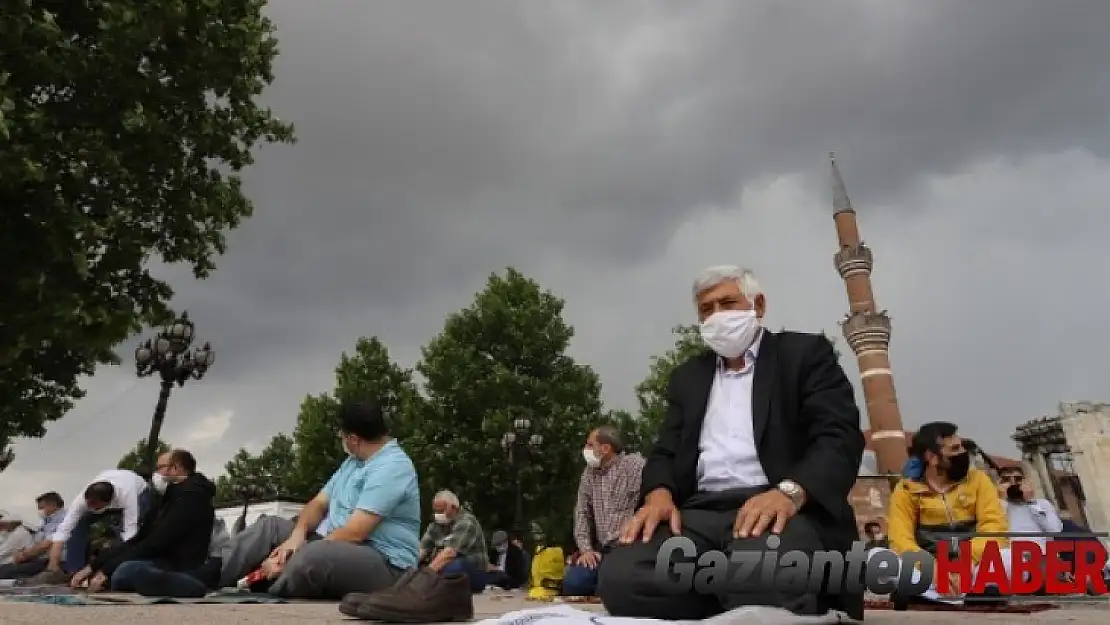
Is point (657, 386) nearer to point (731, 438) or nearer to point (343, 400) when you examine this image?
point (343, 400)

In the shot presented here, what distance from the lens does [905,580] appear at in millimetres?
2494

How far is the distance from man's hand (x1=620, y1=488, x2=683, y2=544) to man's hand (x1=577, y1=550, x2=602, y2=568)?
368cm

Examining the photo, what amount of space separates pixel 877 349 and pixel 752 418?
4049 cm

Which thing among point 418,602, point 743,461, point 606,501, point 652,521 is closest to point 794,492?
point 743,461

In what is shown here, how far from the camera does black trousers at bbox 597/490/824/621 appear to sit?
2293 millimetres

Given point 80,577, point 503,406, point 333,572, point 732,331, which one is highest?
point 503,406

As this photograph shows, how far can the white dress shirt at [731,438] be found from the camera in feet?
9.09

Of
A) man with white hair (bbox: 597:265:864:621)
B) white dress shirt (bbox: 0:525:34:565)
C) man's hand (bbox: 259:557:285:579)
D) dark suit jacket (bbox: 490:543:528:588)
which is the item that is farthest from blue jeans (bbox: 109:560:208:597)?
dark suit jacket (bbox: 490:543:528:588)

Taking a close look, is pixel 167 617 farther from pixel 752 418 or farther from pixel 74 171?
pixel 74 171

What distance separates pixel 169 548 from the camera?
5438 mm

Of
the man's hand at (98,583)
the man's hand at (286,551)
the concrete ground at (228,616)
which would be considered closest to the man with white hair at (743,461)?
the concrete ground at (228,616)

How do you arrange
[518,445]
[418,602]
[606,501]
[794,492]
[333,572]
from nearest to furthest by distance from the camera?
[794,492]
[418,602]
[333,572]
[606,501]
[518,445]

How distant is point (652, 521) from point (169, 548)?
14.6ft

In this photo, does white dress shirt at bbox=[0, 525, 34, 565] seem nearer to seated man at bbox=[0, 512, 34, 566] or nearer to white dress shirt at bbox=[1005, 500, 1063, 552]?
seated man at bbox=[0, 512, 34, 566]
